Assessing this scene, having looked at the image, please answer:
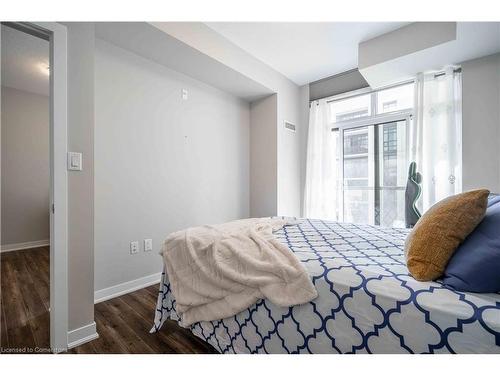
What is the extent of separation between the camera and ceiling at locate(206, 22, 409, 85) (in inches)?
97.5

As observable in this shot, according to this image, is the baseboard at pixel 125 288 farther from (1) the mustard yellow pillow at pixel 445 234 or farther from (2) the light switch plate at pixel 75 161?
(1) the mustard yellow pillow at pixel 445 234

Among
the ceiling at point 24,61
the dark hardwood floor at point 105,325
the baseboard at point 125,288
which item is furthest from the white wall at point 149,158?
the ceiling at point 24,61

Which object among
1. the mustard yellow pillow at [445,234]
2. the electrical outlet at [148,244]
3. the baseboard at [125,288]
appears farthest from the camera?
the electrical outlet at [148,244]

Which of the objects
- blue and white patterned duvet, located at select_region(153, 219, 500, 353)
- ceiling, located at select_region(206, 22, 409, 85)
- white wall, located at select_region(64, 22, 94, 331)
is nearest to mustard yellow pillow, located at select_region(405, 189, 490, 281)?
blue and white patterned duvet, located at select_region(153, 219, 500, 353)

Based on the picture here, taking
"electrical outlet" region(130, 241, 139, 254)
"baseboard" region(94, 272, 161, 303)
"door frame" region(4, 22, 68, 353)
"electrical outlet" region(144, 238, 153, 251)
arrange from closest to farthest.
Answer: "door frame" region(4, 22, 68, 353), "baseboard" region(94, 272, 161, 303), "electrical outlet" region(130, 241, 139, 254), "electrical outlet" region(144, 238, 153, 251)

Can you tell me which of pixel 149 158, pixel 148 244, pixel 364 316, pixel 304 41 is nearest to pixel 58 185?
pixel 149 158

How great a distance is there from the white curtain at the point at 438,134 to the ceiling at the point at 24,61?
431cm

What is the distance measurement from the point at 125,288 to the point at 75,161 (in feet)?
4.54

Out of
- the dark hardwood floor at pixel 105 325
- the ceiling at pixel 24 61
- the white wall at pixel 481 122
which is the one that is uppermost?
the ceiling at pixel 24 61

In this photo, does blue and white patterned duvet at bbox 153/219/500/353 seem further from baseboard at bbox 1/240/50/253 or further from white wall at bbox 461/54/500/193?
baseboard at bbox 1/240/50/253

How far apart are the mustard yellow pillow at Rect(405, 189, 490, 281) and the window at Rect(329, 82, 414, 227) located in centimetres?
241

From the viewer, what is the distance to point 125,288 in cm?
233

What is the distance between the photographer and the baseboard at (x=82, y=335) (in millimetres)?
1512

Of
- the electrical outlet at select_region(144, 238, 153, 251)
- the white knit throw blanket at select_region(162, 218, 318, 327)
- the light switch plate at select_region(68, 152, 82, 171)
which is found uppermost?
the light switch plate at select_region(68, 152, 82, 171)
